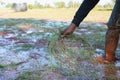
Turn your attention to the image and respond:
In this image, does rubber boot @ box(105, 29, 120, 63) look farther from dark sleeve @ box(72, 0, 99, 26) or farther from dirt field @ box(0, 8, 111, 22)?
dirt field @ box(0, 8, 111, 22)

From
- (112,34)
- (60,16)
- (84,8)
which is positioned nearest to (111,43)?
(112,34)

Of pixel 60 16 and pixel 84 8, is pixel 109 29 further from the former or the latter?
pixel 60 16

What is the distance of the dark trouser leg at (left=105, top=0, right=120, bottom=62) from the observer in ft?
8.65

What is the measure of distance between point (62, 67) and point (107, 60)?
0.52 metres

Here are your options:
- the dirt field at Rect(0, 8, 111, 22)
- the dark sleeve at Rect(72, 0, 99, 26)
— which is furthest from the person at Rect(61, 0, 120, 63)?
the dirt field at Rect(0, 8, 111, 22)

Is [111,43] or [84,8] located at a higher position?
[84,8]

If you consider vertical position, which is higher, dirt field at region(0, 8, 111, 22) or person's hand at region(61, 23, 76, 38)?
person's hand at region(61, 23, 76, 38)

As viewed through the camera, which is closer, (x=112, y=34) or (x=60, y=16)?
(x=112, y=34)

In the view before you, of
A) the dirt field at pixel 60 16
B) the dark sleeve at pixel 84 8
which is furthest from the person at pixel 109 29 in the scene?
the dirt field at pixel 60 16

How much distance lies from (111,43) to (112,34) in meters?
0.08

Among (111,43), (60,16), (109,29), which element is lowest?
(60,16)

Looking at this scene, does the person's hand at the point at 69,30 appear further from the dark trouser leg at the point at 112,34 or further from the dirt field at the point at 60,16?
the dirt field at the point at 60,16

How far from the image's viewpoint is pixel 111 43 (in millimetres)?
2744

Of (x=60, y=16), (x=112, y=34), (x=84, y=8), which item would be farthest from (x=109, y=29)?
(x=60, y=16)
